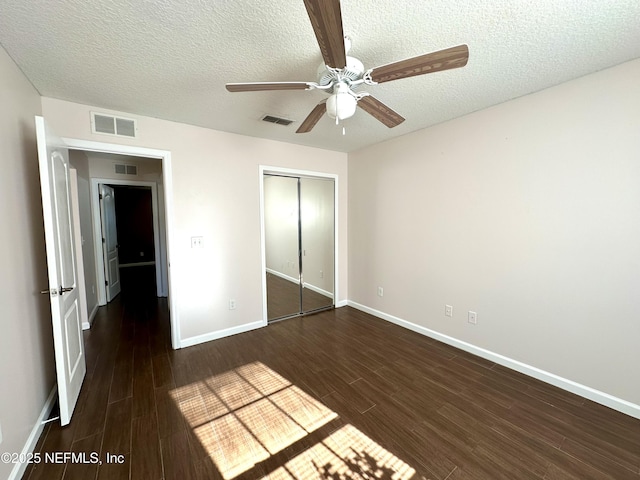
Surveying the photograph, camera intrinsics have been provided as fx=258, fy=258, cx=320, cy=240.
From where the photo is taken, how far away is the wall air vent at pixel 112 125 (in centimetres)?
239

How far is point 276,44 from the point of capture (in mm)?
1573

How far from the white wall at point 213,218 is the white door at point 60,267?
76 centimetres

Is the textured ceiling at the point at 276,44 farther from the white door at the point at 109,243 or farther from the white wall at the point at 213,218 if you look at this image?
the white door at the point at 109,243

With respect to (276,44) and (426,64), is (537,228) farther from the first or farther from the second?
(276,44)

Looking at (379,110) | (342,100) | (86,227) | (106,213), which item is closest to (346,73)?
(342,100)

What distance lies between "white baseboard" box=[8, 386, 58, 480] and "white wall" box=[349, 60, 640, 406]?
3439mm

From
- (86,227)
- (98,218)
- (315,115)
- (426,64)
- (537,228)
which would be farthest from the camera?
(98,218)

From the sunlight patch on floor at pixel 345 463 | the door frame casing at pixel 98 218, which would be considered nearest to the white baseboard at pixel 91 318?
the door frame casing at pixel 98 218

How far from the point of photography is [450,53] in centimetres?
121

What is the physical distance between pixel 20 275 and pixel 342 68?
231cm

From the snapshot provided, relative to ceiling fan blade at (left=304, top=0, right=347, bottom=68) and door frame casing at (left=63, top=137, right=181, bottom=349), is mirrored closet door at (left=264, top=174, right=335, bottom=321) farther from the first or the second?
ceiling fan blade at (left=304, top=0, right=347, bottom=68)

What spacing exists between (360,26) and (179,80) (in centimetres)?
139

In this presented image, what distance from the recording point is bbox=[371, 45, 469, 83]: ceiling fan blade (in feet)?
3.95

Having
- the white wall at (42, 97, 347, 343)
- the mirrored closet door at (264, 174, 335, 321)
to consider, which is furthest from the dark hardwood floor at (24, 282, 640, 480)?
the mirrored closet door at (264, 174, 335, 321)
